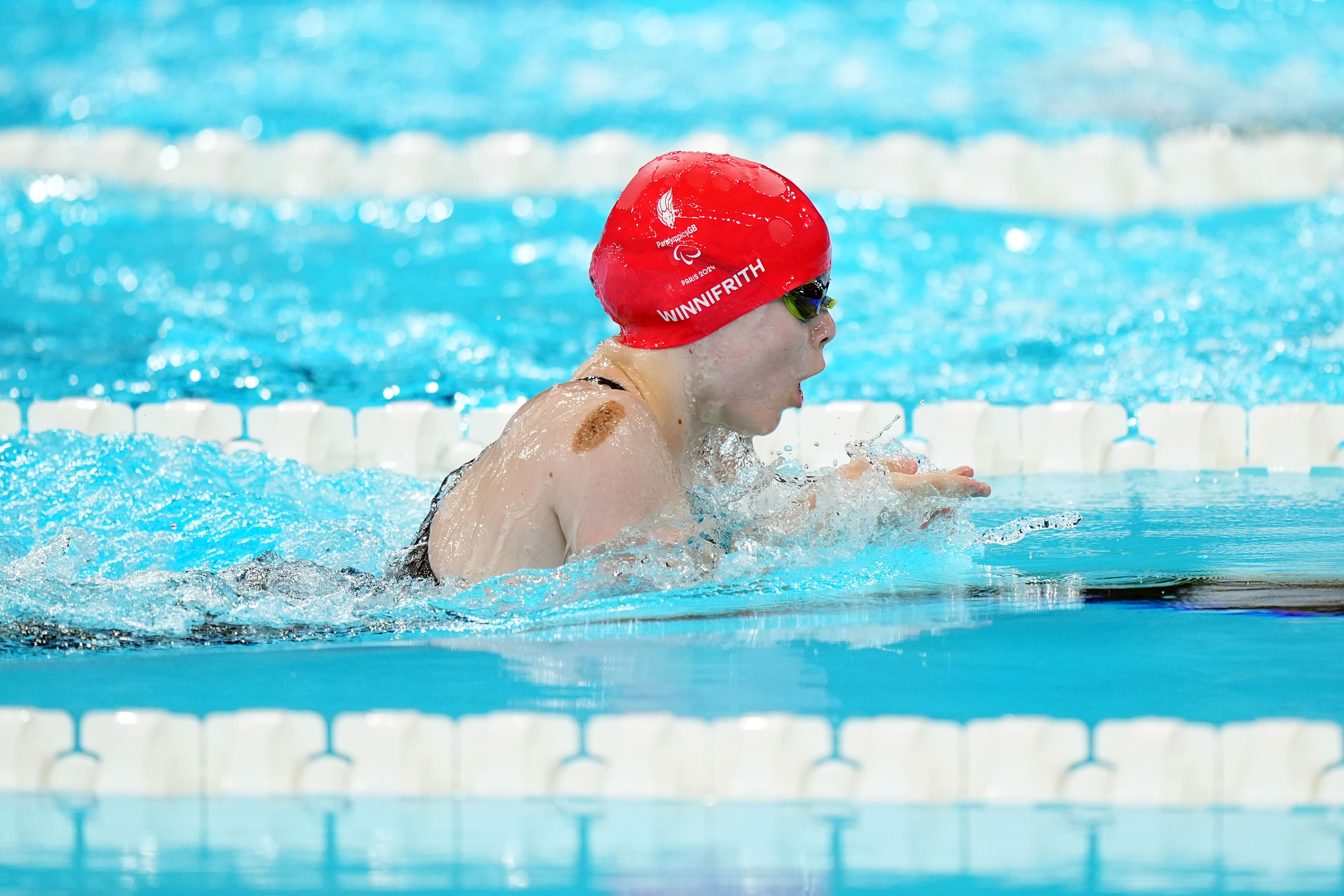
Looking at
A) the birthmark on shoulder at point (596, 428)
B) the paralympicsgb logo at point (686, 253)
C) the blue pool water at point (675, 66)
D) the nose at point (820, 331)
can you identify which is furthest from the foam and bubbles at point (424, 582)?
the blue pool water at point (675, 66)

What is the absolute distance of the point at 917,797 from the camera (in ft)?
6.71

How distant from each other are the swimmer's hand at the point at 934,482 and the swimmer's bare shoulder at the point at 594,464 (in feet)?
1.43

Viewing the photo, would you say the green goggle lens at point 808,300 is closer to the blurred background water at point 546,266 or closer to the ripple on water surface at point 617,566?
the ripple on water surface at point 617,566

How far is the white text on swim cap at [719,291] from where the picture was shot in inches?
97.5

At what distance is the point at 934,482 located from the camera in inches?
104

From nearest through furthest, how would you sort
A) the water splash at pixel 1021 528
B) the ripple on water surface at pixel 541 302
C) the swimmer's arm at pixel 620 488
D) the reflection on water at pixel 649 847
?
the reflection on water at pixel 649 847
the swimmer's arm at pixel 620 488
the water splash at pixel 1021 528
the ripple on water surface at pixel 541 302

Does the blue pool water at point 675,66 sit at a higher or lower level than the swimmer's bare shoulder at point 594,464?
higher

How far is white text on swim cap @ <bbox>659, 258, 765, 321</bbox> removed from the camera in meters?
2.48

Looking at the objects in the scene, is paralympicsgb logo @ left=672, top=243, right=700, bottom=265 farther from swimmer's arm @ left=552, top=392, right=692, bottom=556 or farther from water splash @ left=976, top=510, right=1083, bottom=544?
water splash @ left=976, top=510, right=1083, bottom=544

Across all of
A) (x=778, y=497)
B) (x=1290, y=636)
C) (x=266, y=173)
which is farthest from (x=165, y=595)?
(x=266, y=173)

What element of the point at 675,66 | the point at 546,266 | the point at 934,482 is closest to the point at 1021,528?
the point at 934,482

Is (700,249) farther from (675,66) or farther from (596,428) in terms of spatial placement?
(675,66)

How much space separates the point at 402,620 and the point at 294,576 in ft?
1.10

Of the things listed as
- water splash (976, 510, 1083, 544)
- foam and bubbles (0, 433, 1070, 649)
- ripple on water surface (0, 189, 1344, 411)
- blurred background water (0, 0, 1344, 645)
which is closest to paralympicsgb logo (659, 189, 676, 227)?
foam and bubbles (0, 433, 1070, 649)
